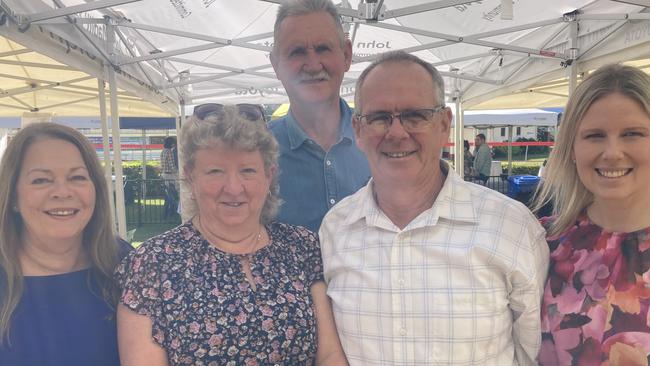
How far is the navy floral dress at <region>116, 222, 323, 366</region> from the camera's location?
1521 millimetres

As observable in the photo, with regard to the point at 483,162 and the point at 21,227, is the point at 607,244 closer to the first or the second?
the point at 21,227

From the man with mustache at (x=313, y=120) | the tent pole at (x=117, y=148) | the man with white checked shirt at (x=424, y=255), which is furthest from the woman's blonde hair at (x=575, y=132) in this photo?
the tent pole at (x=117, y=148)

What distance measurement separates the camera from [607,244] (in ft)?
5.16

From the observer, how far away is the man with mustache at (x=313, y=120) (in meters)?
2.08

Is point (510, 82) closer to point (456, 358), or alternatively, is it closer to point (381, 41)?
point (381, 41)

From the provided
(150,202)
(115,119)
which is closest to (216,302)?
(115,119)

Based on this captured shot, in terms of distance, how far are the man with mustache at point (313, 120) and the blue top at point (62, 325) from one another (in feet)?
2.66

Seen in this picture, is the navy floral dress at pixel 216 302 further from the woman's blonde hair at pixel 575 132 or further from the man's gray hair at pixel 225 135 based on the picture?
the woman's blonde hair at pixel 575 132

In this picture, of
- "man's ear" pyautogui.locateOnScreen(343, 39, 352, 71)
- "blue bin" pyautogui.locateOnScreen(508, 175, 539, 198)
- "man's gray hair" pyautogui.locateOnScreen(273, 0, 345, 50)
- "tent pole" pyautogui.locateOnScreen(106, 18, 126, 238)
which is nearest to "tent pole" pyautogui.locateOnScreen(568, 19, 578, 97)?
"blue bin" pyautogui.locateOnScreen(508, 175, 539, 198)

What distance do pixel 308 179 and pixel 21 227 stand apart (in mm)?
1117

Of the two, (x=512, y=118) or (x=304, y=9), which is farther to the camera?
(x=512, y=118)

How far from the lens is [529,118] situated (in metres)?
15.7

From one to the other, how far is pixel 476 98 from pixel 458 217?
816 centimetres

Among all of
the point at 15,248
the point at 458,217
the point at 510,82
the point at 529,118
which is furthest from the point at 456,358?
the point at 529,118
